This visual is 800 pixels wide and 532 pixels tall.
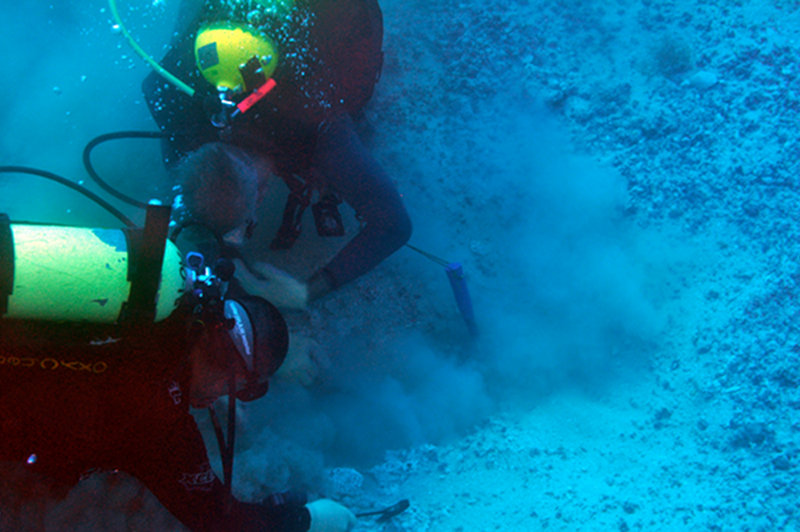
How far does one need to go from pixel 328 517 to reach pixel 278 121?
1918mm

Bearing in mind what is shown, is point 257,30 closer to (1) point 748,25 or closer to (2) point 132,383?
(2) point 132,383

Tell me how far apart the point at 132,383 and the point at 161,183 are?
2801 mm

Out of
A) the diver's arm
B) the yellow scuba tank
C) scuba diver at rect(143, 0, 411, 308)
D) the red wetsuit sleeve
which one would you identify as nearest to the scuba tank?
the yellow scuba tank

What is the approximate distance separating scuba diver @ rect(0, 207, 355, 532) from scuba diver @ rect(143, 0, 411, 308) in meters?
0.62

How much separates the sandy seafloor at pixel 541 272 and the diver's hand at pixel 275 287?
0.82 ft

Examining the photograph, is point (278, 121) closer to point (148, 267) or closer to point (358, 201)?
point (358, 201)

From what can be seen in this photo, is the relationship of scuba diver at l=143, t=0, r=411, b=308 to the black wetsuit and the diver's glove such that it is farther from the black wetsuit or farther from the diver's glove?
the diver's glove

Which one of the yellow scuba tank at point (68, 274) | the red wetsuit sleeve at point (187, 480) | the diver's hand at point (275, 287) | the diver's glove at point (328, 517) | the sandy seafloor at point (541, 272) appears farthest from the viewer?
the diver's hand at point (275, 287)

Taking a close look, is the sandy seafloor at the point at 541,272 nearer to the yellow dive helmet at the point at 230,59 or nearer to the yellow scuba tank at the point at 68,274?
the yellow scuba tank at the point at 68,274

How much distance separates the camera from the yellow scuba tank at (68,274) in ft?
4.07

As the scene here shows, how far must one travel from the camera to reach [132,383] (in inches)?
53.6

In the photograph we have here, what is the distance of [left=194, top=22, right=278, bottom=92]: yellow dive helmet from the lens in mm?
2127

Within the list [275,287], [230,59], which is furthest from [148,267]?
[275,287]

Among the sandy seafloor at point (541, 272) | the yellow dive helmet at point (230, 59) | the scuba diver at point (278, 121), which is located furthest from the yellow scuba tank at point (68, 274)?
the yellow dive helmet at point (230, 59)
